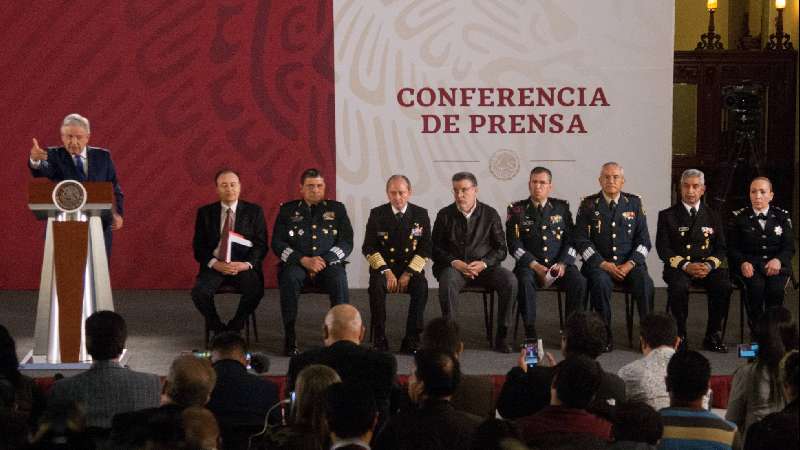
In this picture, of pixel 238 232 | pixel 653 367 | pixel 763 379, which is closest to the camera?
pixel 763 379

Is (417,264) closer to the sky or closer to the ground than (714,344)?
closer to the sky

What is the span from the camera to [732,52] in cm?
1007

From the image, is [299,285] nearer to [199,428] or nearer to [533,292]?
[533,292]

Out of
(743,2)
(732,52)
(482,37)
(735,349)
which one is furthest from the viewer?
(743,2)

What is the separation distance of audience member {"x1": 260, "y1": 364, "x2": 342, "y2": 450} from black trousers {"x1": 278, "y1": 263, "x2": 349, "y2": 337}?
3.38 meters

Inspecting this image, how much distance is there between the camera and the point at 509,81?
9.07 metres

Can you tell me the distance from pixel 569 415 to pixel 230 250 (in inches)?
154

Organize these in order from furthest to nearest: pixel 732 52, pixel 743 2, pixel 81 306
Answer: pixel 743 2 → pixel 732 52 → pixel 81 306

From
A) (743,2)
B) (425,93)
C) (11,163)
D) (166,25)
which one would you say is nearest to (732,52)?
(743,2)

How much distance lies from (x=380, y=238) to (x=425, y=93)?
2.04 metres

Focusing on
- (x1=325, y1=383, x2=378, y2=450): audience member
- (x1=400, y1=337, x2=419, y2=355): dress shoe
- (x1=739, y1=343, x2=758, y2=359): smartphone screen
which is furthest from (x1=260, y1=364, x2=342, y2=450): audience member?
(x1=400, y1=337, x2=419, y2=355): dress shoe

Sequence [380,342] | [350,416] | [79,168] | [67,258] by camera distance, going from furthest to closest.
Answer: [380,342] → [79,168] → [67,258] → [350,416]

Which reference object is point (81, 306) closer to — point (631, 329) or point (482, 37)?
point (631, 329)

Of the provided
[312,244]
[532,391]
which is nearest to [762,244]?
[312,244]
